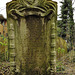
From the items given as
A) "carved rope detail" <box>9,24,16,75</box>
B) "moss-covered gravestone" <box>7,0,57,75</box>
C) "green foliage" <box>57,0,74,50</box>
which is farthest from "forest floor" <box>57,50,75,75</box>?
"green foliage" <box>57,0,74,50</box>

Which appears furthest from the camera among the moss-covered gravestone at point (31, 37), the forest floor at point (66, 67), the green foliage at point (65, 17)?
the green foliage at point (65, 17)

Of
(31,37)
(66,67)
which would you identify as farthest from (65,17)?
(31,37)

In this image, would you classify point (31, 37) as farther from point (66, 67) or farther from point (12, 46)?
point (66, 67)

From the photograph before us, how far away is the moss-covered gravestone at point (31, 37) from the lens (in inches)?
107

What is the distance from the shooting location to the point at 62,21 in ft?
46.8

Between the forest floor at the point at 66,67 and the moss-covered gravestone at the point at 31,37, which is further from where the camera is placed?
the forest floor at the point at 66,67

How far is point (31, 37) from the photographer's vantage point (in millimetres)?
2752

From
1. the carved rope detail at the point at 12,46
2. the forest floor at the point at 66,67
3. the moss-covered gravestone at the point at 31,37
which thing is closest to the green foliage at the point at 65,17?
the forest floor at the point at 66,67

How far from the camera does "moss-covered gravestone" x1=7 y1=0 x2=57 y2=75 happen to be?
2.72m

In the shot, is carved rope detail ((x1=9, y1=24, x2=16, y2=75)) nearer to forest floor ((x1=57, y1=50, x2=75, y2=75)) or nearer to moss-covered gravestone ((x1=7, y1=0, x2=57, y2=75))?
moss-covered gravestone ((x1=7, y1=0, x2=57, y2=75))

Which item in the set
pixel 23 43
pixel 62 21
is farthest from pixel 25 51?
pixel 62 21

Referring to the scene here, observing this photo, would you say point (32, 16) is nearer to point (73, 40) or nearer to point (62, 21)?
point (62, 21)

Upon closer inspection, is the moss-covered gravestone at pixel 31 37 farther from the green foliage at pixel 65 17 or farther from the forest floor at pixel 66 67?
the green foliage at pixel 65 17

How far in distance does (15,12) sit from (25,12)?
11.1 inches
